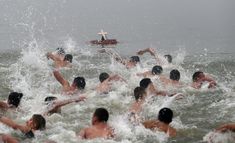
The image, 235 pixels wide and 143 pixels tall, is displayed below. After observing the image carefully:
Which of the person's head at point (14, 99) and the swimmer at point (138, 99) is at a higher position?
the swimmer at point (138, 99)

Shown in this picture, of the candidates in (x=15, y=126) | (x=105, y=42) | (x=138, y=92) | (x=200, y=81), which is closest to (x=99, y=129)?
(x=15, y=126)

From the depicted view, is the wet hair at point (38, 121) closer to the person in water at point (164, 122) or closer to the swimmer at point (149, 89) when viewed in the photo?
the person in water at point (164, 122)

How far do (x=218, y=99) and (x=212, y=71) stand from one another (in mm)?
6110

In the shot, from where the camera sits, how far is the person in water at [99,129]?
32.4 ft

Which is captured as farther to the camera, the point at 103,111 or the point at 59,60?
the point at 59,60

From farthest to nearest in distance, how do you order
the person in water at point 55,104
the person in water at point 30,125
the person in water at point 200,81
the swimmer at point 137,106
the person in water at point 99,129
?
the person in water at point 200,81 < the person in water at point 55,104 < the swimmer at point 137,106 < the person in water at point 30,125 < the person in water at point 99,129

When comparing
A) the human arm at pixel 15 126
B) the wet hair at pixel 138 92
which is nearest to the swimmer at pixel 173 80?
the wet hair at pixel 138 92

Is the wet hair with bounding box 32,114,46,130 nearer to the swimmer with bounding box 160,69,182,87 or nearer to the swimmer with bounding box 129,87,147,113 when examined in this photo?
the swimmer with bounding box 129,87,147,113

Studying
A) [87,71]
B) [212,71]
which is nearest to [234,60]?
[212,71]

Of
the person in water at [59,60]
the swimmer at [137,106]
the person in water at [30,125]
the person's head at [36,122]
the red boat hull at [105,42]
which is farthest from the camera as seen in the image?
the red boat hull at [105,42]

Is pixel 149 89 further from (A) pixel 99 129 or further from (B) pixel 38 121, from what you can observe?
(B) pixel 38 121

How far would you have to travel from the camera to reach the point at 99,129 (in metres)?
9.98

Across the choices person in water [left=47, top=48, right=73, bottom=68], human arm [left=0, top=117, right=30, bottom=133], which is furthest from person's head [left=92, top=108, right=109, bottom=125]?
person in water [left=47, top=48, right=73, bottom=68]

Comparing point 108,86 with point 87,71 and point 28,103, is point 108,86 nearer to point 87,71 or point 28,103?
point 28,103
